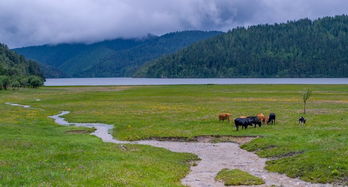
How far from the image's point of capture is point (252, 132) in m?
43.4

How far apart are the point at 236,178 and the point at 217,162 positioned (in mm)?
6674

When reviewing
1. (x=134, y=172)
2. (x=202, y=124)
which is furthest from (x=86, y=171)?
Answer: (x=202, y=124)

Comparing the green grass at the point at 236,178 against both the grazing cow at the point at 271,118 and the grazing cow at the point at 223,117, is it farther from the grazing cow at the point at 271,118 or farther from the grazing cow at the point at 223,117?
the grazing cow at the point at 223,117

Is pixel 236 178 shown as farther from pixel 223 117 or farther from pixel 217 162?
pixel 223 117

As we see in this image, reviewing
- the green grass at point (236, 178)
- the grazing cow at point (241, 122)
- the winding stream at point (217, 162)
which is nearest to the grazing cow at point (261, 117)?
the grazing cow at point (241, 122)

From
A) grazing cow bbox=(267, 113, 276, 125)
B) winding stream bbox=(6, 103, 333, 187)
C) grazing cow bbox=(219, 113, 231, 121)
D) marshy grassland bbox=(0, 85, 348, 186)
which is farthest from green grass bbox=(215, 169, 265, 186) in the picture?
grazing cow bbox=(219, 113, 231, 121)

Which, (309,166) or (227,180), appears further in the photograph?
(309,166)

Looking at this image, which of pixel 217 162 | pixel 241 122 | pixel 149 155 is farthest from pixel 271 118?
pixel 149 155

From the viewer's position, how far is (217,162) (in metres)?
29.9

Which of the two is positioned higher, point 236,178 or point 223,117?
point 223,117

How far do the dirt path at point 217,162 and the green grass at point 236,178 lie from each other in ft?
1.57

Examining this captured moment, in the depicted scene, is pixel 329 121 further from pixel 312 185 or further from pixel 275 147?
pixel 312 185

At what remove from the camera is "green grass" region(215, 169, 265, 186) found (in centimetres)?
2246

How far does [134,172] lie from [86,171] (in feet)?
9.73
